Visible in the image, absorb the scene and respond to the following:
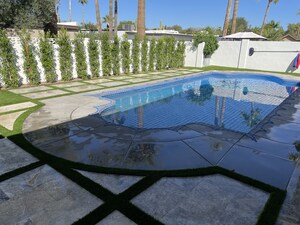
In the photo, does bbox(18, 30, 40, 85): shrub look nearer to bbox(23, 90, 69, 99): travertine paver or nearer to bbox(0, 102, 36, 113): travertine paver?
bbox(23, 90, 69, 99): travertine paver

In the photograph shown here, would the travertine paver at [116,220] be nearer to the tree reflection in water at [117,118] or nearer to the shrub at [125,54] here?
the tree reflection in water at [117,118]

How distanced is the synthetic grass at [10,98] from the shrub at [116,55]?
20.8ft

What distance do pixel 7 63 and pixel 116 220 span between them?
9.54 m

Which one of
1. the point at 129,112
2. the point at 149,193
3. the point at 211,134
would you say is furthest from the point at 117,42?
the point at 149,193

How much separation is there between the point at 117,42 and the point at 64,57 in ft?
11.6

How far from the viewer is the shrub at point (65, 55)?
36.2ft

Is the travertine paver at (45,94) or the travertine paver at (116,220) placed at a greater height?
the travertine paver at (45,94)

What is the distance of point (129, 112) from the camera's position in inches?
299

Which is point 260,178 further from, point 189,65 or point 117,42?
point 189,65

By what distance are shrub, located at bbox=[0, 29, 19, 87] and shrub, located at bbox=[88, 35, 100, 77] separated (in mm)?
3891

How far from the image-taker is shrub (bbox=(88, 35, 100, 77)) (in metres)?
12.3

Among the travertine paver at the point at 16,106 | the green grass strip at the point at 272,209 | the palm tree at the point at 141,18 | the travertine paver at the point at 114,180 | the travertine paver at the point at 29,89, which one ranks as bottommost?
the travertine paver at the point at 114,180

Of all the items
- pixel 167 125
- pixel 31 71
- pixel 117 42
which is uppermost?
pixel 117 42

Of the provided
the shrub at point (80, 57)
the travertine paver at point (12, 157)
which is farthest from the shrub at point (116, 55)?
the travertine paver at point (12, 157)
